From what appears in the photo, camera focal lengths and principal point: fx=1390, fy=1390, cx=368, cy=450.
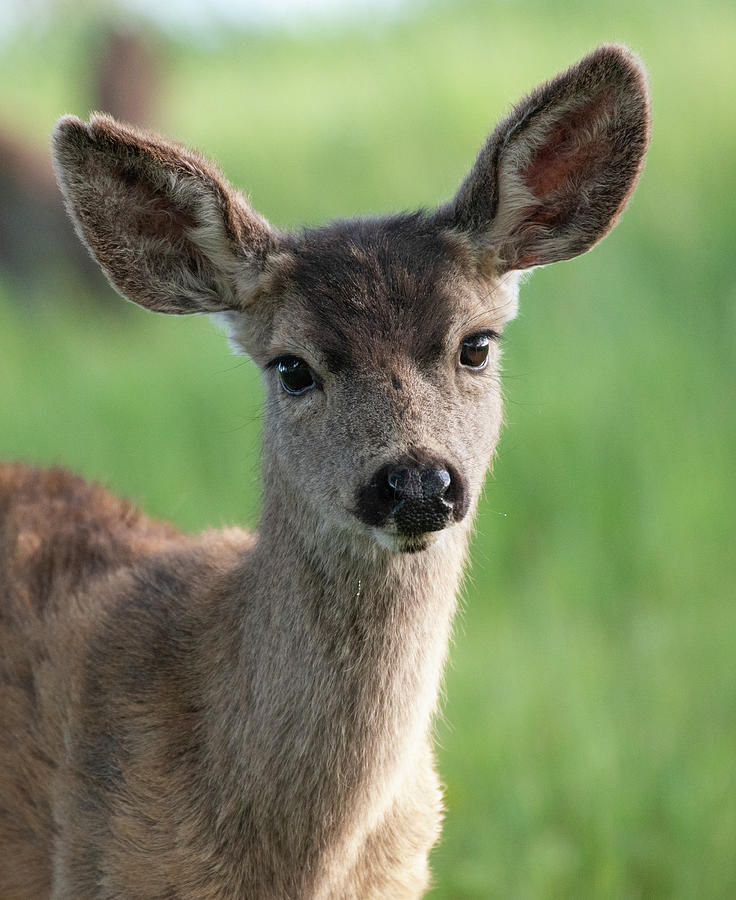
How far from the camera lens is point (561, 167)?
3.82 m

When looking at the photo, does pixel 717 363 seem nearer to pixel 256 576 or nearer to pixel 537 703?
pixel 537 703

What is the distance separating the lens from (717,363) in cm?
825

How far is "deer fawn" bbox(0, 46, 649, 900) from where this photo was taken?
3398 millimetres

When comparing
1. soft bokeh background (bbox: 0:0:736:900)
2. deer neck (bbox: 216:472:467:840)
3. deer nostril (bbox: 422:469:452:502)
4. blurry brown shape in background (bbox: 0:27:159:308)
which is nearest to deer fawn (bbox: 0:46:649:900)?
deer neck (bbox: 216:472:467:840)

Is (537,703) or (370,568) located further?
(537,703)

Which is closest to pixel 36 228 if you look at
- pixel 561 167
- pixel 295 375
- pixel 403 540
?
pixel 561 167

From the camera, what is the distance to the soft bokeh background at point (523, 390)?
5.11 m

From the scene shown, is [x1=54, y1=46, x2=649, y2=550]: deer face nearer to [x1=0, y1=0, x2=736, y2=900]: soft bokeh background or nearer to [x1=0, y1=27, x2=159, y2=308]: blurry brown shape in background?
[x1=0, y1=0, x2=736, y2=900]: soft bokeh background

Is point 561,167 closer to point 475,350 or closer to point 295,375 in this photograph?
point 475,350

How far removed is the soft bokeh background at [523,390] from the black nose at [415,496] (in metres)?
1.28

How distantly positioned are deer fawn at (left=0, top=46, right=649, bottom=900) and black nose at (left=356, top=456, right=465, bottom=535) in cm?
4

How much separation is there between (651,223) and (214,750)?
7776 mm

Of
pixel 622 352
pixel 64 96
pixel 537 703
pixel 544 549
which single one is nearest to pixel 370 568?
pixel 537 703

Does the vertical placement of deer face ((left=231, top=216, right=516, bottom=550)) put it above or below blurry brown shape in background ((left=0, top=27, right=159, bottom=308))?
above
